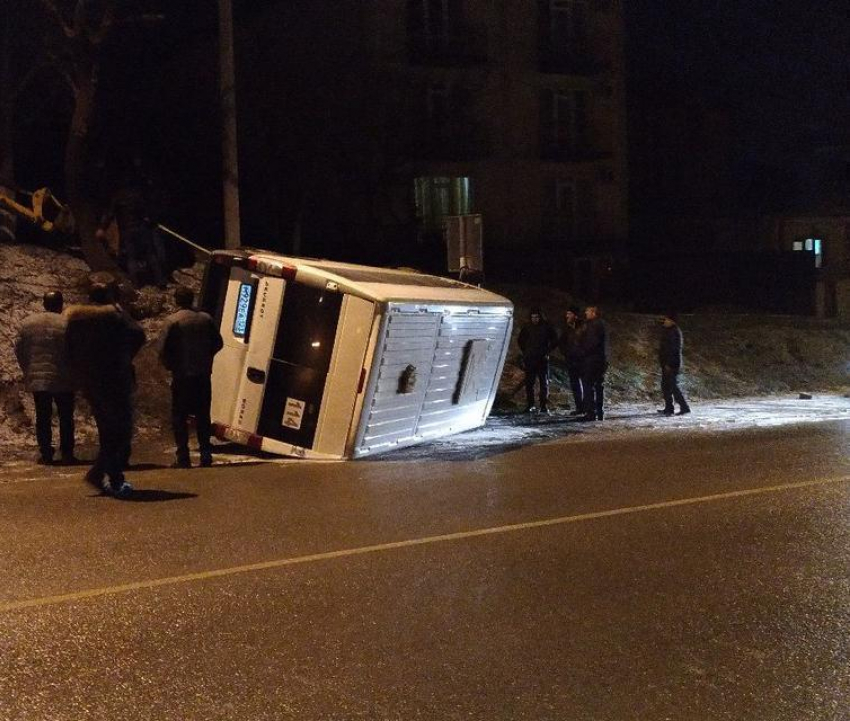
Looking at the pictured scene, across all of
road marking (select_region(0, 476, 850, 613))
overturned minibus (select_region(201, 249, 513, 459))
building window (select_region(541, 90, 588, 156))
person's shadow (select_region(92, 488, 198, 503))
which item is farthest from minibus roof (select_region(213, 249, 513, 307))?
building window (select_region(541, 90, 588, 156))

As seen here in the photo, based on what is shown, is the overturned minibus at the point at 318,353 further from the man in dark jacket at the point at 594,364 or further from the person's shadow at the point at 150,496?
the man in dark jacket at the point at 594,364

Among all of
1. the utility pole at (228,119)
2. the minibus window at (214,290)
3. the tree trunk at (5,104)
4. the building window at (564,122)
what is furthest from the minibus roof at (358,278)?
the building window at (564,122)

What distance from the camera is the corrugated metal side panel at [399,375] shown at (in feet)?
33.5

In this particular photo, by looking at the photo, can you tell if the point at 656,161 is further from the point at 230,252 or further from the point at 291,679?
the point at 291,679

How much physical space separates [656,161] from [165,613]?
37971 millimetres

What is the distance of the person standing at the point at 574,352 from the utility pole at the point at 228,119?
16.8 feet

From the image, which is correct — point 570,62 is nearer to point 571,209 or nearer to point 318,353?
point 571,209

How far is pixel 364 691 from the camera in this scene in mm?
4574

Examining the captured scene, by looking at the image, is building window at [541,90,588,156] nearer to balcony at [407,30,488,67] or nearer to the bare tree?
balcony at [407,30,488,67]

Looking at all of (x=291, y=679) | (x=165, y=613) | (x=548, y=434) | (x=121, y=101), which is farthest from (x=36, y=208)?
(x=291, y=679)

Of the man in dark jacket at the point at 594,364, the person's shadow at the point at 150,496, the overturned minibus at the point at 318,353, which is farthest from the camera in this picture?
the man in dark jacket at the point at 594,364

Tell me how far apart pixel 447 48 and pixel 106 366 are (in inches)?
935

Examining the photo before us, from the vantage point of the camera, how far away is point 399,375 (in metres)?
10.6

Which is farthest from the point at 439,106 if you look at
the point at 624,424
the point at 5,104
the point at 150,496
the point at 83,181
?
the point at 150,496
